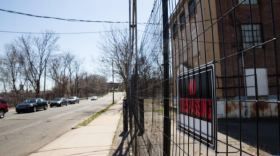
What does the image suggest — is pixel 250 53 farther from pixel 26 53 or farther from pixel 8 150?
pixel 26 53

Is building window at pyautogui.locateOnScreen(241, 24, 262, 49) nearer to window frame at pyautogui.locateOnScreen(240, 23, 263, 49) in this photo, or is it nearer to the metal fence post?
window frame at pyautogui.locateOnScreen(240, 23, 263, 49)

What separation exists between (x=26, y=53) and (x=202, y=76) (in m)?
44.9

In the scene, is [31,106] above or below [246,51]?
below

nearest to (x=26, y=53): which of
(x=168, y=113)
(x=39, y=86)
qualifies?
(x=39, y=86)

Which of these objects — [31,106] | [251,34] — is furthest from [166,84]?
[31,106]

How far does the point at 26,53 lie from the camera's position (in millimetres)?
39750

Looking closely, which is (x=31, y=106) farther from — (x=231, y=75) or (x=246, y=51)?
(x=246, y=51)

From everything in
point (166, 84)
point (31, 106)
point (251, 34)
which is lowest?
point (31, 106)

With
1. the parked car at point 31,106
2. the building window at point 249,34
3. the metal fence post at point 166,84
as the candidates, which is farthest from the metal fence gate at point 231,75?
the parked car at point 31,106

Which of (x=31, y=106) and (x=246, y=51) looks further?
(x=31, y=106)

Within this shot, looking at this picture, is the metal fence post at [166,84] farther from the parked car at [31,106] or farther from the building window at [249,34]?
the parked car at [31,106]

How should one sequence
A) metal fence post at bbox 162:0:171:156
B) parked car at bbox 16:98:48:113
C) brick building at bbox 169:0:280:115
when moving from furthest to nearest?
parked car at bbox 16:98:48:113 → metal fence post at bbox 162:0:171:156 → brick building at bbox 169:0:280:115

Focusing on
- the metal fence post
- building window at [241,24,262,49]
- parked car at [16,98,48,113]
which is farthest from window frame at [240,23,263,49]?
parked car at [16,98,48,113]

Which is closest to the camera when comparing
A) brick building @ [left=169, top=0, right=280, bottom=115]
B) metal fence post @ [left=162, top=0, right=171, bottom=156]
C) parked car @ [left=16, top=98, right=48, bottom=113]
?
brick building @ [left=169, top=0, right=280, bottom=115]
